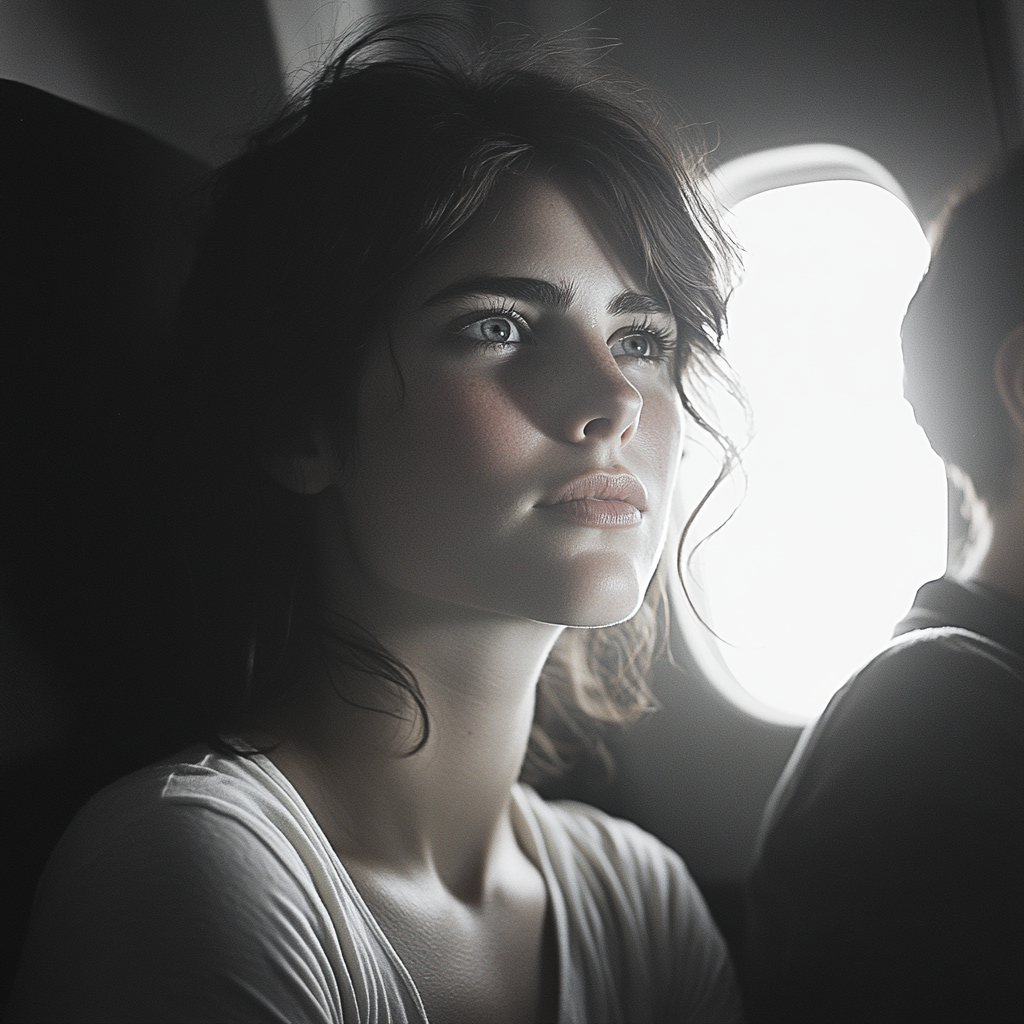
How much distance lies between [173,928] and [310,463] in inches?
13.3

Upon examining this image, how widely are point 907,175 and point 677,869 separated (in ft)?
2.48

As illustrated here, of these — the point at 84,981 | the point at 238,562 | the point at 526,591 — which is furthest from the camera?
the point at 238,562

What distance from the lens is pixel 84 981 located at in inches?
19.6

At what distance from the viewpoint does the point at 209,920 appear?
522 mm

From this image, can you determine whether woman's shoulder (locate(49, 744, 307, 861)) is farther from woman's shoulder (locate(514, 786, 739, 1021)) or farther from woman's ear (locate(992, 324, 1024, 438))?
→ woman's ear (locate(992, 324, 1024, 438))

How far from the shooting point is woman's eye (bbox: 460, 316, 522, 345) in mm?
646

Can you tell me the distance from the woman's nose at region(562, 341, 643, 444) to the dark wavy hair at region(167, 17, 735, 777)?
0.11m

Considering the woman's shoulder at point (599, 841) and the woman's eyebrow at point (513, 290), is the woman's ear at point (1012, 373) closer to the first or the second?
the woman's eyebrow at point (513, 290)

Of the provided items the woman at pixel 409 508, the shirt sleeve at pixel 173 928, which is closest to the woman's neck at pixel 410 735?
the woman at pixel 409 508

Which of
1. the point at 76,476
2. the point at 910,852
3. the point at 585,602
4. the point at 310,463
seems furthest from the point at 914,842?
the point at 76,476

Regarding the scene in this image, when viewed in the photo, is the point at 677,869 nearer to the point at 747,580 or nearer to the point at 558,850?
the point at 558,850

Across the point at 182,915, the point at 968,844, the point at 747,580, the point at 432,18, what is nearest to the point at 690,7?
the point at 432,18

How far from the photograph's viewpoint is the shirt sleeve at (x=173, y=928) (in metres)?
0.50

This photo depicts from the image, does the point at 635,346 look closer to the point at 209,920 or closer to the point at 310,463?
the point at 310,463
